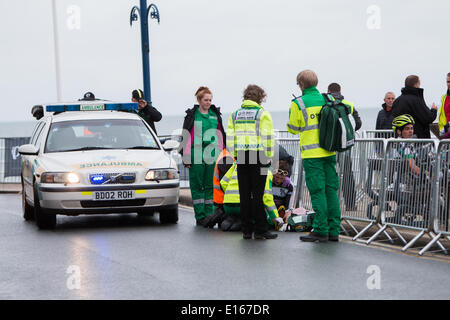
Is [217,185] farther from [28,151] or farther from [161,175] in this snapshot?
[28,151]

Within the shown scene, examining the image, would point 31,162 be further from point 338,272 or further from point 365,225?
point 338,272

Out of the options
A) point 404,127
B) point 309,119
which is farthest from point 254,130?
point 404,127

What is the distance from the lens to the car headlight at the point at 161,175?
11766 millimetres

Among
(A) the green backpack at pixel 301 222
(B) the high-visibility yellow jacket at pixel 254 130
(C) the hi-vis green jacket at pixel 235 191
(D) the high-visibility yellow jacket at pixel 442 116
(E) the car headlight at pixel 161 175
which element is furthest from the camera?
(D) the high-visibility yellow jacket at pixel 442 116

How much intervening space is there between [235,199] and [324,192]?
1616 mm

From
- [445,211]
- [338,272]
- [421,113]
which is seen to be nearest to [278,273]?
[338,272]

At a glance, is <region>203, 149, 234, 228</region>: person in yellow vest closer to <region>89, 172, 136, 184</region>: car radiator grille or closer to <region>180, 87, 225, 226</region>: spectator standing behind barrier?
<region>180, 87, 225, 226</region>: spectator standing behind barrier

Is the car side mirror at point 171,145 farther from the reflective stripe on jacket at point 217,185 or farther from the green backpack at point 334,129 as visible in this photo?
the green backpack at point 334,129

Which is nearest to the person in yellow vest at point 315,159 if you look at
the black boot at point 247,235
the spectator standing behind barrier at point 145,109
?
the black boot at point 247,235

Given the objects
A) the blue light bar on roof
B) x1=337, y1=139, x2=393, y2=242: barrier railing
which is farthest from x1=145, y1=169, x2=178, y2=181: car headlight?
x1=337, y1=139, x2=393, y2=242: barrier railing

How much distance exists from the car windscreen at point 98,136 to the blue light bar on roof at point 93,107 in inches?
25.2

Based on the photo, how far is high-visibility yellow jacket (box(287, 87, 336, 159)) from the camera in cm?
1004

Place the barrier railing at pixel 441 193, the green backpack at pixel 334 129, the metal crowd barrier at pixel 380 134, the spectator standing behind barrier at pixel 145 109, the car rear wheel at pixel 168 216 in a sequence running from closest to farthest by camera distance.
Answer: the barrier railing at pixel 441 193
the green backpack at pixel 334 129
the car rear wheel at pixel 168 216
the metal crowd barrier at pixel 380 134
the spectator standing behind barrier at pixel 145 109

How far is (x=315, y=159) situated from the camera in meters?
10.1
